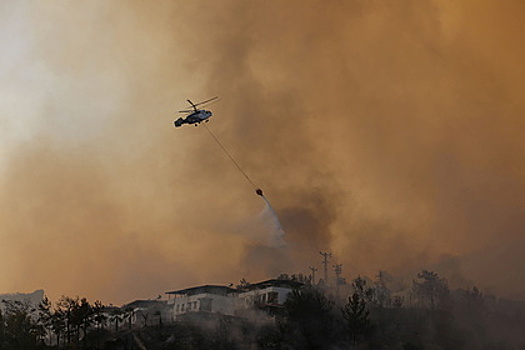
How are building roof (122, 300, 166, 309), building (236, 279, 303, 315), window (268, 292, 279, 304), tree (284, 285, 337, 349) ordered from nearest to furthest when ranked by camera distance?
tree (284, 285, 337, 349)
building (236, 279, 303, 315)
window (268, 292, 279, 304)
building roof (122, 300, 166, 309)

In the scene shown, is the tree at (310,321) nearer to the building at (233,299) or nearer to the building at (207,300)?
the building at (233,299)

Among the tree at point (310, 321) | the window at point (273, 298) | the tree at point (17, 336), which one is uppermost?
the window at point (273, 298)

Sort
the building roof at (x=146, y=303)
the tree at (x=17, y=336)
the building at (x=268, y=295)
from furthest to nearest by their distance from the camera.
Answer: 1. the building roof at (x=146, y=303)
2. the building at (x=268, y=295)
3. the tree at (x=17, y=336)

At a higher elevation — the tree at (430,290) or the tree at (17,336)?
the tree at (430,290)

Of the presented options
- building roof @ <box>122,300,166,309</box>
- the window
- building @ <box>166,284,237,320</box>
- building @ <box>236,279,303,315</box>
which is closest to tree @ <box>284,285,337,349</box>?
building @ <box>236,279,303,315</box>

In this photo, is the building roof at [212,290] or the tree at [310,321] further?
the building roof at [212,290]

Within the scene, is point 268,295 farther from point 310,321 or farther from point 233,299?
point 310,321

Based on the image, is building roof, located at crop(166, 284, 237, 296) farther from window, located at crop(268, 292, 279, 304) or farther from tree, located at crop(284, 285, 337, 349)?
tree, located at crop(284, 285, 337, 349)

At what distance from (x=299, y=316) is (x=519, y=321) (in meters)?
73.0

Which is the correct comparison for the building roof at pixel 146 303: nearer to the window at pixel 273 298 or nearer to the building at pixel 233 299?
the building at pixel 233 299

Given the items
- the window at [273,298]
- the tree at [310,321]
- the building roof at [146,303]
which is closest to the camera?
the tree at [310,321]

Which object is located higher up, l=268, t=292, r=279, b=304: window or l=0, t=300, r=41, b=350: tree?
l=268, t=292, r=279, b=304: window

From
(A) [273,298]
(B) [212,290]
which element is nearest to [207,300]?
(B) [212,290]

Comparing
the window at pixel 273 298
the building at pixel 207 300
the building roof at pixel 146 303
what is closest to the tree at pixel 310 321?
the window at pixel 273 298
